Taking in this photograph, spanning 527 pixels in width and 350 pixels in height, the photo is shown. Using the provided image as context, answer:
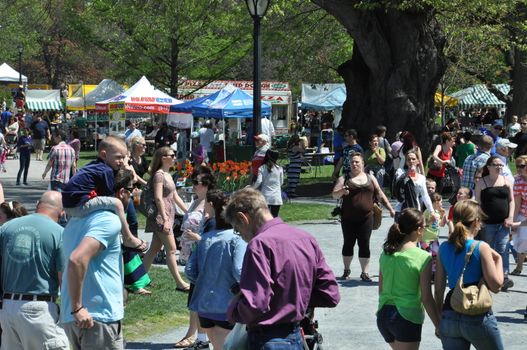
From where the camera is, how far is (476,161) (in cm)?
1460

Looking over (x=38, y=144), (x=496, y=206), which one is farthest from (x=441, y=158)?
(x=38, y=144)

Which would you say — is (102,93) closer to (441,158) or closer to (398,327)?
(441,158)

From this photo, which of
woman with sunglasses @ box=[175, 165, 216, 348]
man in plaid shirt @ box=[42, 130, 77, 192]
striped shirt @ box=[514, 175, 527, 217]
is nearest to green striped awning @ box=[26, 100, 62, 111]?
man in plaid shirt @ box=[42, 130, 77, 192]

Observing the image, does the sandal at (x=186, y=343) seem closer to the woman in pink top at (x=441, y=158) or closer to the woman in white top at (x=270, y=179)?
the woman in white top at (x=270, y=179)

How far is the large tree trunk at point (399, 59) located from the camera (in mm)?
24422

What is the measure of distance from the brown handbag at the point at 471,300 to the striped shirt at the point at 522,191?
5908mm

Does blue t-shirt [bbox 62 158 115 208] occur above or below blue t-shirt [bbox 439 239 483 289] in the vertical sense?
above

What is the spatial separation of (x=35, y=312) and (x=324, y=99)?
1524 inches

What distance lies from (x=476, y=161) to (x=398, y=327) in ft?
26.8

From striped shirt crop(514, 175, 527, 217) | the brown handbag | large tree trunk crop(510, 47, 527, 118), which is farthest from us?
large tree trunk crop(510, 47, 527, 118)

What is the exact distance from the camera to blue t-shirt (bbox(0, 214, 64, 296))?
21.8 feet

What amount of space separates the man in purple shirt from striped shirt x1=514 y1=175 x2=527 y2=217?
23.5ft

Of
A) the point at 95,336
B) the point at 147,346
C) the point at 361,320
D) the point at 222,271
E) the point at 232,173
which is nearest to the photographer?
the point at 95,336

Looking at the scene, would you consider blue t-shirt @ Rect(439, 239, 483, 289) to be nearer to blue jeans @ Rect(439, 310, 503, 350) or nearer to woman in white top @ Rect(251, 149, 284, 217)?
blue jeans @ Rect(439, 310, 503, 350)
